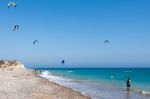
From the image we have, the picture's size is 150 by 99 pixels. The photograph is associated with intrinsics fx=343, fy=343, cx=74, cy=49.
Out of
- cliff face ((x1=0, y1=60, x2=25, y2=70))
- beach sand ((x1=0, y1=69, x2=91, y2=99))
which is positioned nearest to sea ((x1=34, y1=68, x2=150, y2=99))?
beach sand ((x1=0, y1=69, x2=91, y2=99))

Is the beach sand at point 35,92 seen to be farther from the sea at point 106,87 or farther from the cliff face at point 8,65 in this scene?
the cliff face at point 8,65

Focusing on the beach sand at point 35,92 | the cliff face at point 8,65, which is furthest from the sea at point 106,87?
the cliff face at point 8,65

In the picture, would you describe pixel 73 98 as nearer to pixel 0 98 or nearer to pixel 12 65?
pixel 0 98

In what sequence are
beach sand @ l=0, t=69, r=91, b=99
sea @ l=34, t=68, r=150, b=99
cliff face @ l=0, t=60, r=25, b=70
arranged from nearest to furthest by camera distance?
beach sand @ l=0, t=69, r=91, b=99 → sea @ l=34, t=68, r=150, b=99 → cliff face @ l=0, t=60, r=25, b=70

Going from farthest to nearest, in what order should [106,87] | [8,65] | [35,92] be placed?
[8,65] → [106,87] → [35,92]

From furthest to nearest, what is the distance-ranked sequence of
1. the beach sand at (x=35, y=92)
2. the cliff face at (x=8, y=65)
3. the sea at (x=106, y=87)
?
1. the cliff face at (x=8, y=65)
2. the sea at (x=106, y=87)
3. the beach sand at (x=35, y=92)

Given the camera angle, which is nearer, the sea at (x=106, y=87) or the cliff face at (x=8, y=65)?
the sea at (x=106, y=87)

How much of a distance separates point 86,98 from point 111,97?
3.41 metres

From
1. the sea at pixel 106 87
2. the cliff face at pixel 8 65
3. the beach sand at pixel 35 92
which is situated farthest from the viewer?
the cliff face at pixel 8 65

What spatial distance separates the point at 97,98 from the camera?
86.3 feet

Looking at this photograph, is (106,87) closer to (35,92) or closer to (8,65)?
(35,92)

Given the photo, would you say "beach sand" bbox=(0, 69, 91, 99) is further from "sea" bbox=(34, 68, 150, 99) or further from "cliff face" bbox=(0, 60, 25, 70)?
"cliff face" bbox=(0, 60, 25, 70)

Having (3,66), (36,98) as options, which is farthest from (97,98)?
(3,66)

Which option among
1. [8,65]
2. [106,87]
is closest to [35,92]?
[106,87]
